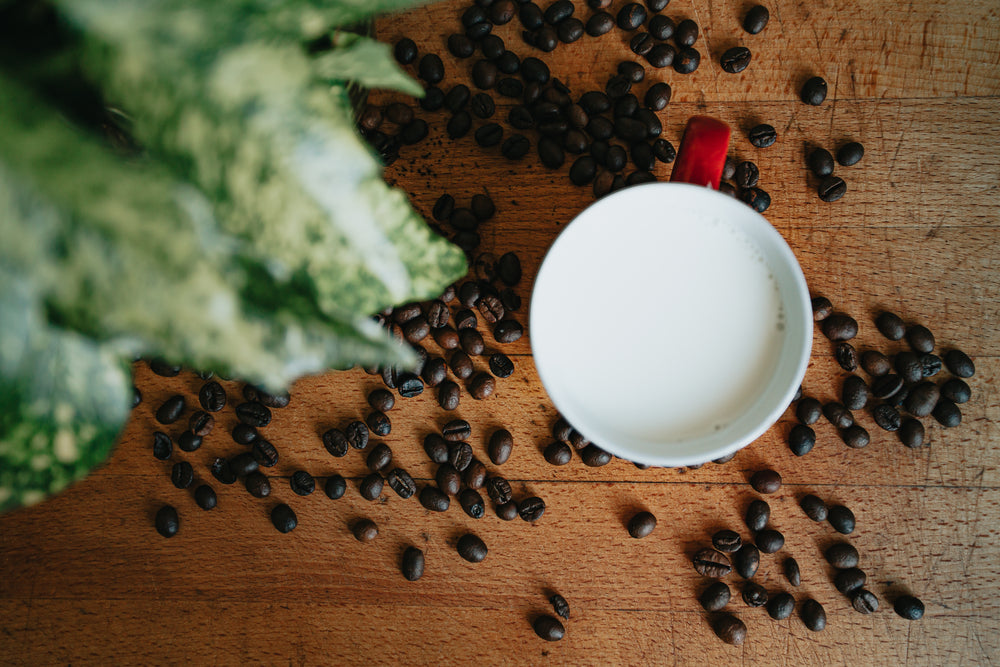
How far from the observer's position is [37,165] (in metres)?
0.32

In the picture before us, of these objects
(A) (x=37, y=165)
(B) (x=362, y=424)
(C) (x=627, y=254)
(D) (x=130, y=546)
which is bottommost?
(D) (x=130, y=546)

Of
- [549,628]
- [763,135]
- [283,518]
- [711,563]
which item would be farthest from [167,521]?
[763,135]

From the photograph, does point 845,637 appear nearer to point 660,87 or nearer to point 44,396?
point 660,87

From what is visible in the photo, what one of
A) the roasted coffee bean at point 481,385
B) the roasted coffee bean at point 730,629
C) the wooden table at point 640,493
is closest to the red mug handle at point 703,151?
the wooden table at point 640,493

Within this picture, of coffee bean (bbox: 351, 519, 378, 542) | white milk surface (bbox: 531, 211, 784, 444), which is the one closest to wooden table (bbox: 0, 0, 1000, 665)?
coffee bean (bbox: 351, 519, 378, 542)

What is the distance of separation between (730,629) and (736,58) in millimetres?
798

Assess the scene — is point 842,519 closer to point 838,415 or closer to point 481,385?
point 838,415

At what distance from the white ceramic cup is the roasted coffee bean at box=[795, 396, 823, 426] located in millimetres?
219

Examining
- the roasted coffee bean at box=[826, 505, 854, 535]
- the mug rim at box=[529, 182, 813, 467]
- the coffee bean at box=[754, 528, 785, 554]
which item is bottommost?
the coffee bean at box=[754, 528, 785, 554]

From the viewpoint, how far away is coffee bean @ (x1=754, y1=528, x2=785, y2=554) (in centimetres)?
93

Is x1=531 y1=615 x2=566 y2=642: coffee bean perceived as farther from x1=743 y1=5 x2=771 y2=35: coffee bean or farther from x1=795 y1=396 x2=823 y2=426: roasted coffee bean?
x1=743 y1=5 x2=771 y2=35: coffee bean

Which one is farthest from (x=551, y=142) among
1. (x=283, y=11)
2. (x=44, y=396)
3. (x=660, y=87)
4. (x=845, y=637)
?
(x=845, y=637)

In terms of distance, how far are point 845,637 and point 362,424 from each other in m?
0.75

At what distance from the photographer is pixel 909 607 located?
3.02ft
